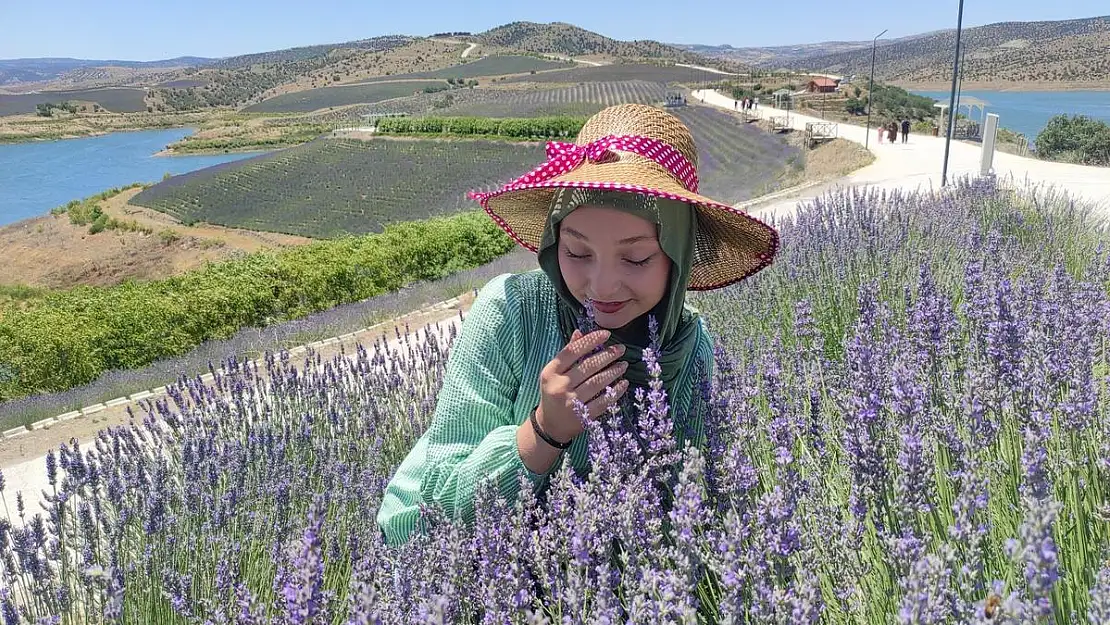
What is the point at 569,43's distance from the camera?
174 m

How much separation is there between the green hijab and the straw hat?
45mm

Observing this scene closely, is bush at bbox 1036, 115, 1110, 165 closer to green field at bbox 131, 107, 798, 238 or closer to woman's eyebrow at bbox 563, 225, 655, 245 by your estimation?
green field at bbox 131, 107, 798, 238

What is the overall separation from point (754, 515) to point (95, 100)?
17323cm

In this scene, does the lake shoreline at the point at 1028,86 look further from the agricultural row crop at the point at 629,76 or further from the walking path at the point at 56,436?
the walking path at the point at 56,436

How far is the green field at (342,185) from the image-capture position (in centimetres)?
3133

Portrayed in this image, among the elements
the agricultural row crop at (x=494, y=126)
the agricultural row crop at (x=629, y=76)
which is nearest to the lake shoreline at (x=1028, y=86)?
the agricultural row crop at (x=629, y=76)

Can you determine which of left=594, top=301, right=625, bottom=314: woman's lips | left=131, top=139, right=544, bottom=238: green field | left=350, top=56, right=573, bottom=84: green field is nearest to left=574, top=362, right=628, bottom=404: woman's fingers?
left=594, top=301, right=625, bottom=314: woman's lips

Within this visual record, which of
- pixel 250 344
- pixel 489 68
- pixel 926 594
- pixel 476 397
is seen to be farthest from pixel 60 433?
pixel 489 68

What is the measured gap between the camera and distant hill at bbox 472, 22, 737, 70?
520 feet

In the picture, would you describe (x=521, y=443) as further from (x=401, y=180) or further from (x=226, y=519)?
(x=401, y=180)

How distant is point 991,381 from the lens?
137cm

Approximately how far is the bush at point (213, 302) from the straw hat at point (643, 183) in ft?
27.5

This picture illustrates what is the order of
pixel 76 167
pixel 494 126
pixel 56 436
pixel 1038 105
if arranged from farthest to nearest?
pixel 76 167 < pixel 1038 105 < pixel 494 126 < pixel 56 436

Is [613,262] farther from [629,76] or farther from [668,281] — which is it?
[629,76]
